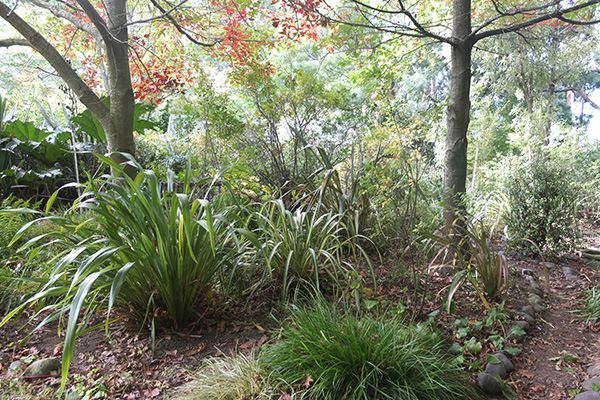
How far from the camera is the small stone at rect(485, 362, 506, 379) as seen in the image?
1796 mm

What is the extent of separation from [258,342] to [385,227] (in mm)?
1652

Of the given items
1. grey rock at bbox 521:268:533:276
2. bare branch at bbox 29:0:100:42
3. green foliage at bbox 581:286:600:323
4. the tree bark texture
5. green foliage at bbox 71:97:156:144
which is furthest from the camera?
green foliage at bbox 71:97:156:144

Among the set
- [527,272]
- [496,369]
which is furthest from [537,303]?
[496,369]

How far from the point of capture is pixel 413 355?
1609 mm

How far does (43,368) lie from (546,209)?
13.6 feet

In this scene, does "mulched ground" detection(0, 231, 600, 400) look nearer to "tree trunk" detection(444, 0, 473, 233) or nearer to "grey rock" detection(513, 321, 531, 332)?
"grey rock" detection(513, 321, 531, 332)

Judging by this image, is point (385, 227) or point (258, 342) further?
point (385, 227)

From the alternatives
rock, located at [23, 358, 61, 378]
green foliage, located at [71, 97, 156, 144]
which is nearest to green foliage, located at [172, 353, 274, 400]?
rock, located at [23, 358, 61, 378]

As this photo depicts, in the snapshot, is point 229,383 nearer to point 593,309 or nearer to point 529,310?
point 529,310

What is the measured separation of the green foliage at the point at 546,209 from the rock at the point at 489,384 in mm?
2314

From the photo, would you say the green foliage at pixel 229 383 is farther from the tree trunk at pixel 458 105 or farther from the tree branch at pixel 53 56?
the tree branch at pixel 53 56

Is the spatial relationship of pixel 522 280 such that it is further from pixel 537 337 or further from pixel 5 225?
pixel 5 225

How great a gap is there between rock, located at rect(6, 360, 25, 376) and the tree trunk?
278 centimetres

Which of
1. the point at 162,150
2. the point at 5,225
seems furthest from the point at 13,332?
the point at 162,150
